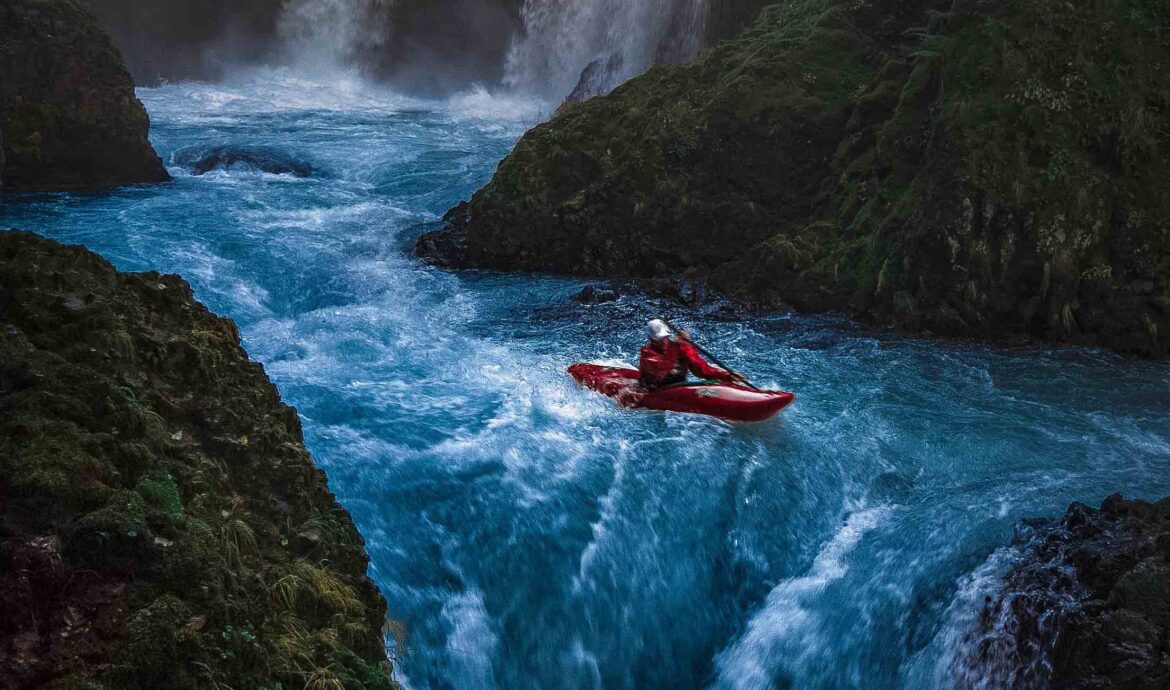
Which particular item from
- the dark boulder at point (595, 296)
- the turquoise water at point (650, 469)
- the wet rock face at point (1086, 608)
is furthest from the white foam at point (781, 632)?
the dark boulder at point (595, 296)

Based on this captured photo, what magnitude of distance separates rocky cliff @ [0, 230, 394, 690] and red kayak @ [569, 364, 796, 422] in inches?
154

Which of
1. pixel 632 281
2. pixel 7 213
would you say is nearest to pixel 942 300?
pixel 632 281

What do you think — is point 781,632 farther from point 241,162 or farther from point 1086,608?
point 241,162

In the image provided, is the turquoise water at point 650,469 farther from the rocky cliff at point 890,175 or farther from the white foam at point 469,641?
the rocky cliff at point 890,175

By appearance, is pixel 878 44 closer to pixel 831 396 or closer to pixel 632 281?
pixel 632 281

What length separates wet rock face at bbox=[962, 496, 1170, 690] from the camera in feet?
16.6

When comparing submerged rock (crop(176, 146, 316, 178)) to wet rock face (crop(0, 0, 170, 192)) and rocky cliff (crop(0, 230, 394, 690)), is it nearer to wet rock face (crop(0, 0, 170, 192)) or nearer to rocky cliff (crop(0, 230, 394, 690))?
wet rock face (crop(0, 0, 170, 192))

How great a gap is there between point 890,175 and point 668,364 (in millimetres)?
4791

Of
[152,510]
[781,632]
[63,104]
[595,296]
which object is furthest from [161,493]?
[63,104]

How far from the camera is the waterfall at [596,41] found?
66.8ft

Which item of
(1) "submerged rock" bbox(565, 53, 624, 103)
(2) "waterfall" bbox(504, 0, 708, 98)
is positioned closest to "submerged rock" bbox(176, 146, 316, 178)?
(1) "submerged rock" bbox(565, 53, 624, 103)

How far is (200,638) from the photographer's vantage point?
11.9ft

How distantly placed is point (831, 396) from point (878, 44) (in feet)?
23.0

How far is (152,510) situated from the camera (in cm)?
399
